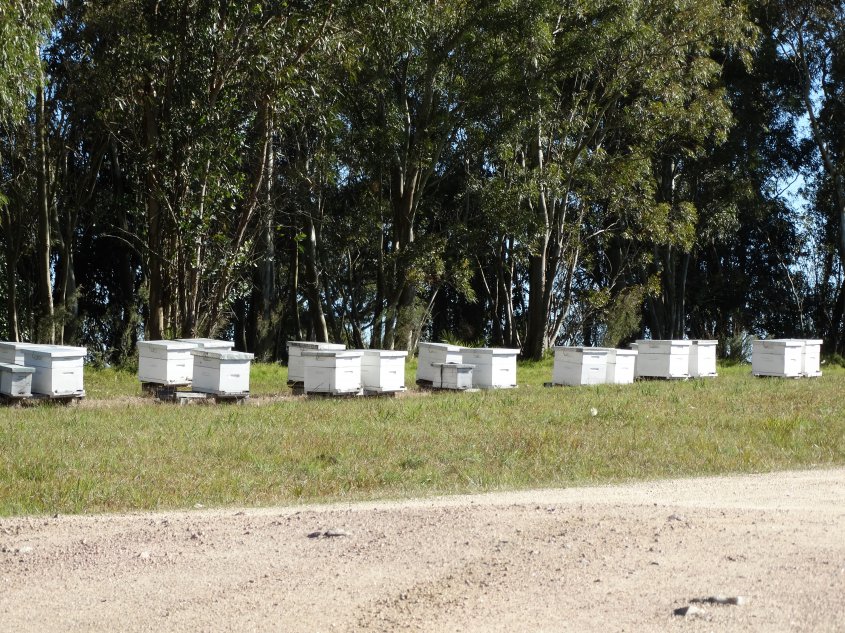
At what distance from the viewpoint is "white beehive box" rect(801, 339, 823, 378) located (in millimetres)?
22422

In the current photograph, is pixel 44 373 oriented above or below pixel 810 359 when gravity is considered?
below

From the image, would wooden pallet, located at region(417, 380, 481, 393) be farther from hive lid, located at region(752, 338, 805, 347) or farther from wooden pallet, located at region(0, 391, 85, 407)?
hive lid, located at region(752, 338, 805, 347)

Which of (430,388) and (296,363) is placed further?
(430,388)

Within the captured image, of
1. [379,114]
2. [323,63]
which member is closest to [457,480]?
[323,63]

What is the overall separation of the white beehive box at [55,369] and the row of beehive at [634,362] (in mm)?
9056

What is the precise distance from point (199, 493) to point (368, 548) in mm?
3112

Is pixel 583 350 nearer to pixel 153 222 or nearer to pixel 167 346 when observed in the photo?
pixel 167 346

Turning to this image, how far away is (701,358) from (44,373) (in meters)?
13.5

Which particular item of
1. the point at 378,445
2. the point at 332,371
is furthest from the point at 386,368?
the point at 378,445

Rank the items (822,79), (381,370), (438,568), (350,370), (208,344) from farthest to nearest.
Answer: (822,79), (208,344), (381,370), (350,370), (438,568)

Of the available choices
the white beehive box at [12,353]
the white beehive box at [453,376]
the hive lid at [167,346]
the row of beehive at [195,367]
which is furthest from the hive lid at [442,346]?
the white beehive box at [12,353]

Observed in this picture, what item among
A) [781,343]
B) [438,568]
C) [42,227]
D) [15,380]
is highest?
[42,227]

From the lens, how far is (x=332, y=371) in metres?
16.2

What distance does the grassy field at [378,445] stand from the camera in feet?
31.7
